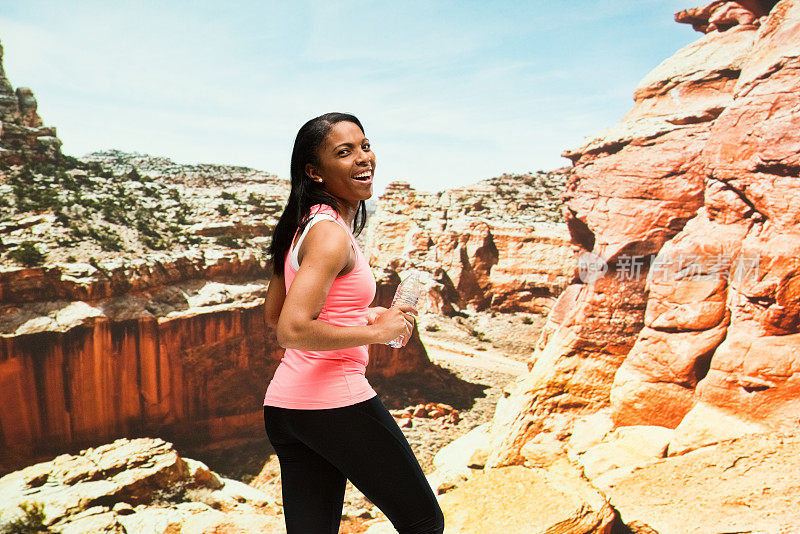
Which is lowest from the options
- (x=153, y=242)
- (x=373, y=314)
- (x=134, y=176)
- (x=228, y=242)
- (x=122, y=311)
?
(x=122, y=311)

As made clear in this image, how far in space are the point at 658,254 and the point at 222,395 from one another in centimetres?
917

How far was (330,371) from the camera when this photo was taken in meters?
1.46

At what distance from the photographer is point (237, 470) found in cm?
1118

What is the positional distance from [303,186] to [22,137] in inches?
574

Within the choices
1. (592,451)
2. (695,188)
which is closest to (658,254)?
(695,188)

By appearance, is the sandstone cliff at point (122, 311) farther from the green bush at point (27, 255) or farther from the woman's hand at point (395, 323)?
the woman's hand at point (395, 323)

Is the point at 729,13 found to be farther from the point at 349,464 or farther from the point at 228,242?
the point at 228,242

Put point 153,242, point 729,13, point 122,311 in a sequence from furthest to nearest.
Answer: point 153,242, point 122,311, point 729,13

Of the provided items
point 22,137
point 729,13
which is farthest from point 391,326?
point 22,137

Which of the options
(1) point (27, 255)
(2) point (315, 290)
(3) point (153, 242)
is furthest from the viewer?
(3) point (153, 242)

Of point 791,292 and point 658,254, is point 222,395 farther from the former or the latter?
point 791,292

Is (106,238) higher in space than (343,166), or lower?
lower

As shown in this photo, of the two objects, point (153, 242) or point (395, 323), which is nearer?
point (395, 323)

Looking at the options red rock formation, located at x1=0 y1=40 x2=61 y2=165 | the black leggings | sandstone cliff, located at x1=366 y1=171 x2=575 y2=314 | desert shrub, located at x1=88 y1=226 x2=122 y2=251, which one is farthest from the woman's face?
sandstone cliff, located at x1=366 y1=171 x2=575 y2=314
